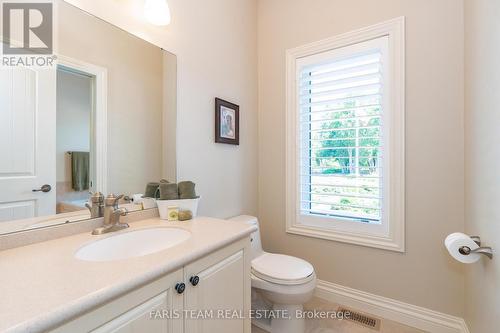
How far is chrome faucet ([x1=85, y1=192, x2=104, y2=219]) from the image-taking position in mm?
1110

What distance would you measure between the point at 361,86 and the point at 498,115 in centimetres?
94

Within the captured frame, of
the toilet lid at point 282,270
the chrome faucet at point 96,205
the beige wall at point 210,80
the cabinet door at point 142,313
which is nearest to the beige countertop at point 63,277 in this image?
the cabinet door at point 142,313

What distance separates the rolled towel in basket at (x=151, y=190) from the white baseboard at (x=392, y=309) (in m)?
1.53

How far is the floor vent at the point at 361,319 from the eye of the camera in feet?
5.37

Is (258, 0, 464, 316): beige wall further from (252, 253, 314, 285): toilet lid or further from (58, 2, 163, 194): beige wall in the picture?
(58, 2, 163, 194): beige wall

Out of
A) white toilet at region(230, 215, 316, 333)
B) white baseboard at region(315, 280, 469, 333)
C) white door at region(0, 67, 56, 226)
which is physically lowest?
white baseboard at region(315, 280, 469, 333)

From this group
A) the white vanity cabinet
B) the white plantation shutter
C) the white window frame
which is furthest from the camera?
the white plantation shutter

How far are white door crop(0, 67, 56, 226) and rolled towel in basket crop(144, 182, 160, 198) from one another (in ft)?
1.42

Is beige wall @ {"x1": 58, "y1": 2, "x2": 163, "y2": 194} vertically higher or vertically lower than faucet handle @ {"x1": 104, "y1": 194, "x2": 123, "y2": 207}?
higher

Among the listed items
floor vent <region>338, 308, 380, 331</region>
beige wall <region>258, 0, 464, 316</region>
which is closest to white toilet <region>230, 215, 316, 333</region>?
floor vent <region>338, 308, 380, 331</region>

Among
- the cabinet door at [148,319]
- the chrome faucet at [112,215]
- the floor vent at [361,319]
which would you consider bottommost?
the floor vent at [361,319]

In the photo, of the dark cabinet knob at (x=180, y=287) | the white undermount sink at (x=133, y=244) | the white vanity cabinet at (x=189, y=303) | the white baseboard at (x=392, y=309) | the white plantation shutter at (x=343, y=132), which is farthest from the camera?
the white plantation shutter at (x=343, y=132)

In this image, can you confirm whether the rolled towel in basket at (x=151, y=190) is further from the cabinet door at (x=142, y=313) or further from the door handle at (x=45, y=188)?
the cabinet door at (x=142, y=313)

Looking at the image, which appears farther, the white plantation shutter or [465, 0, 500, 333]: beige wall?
the white plantation shutter
